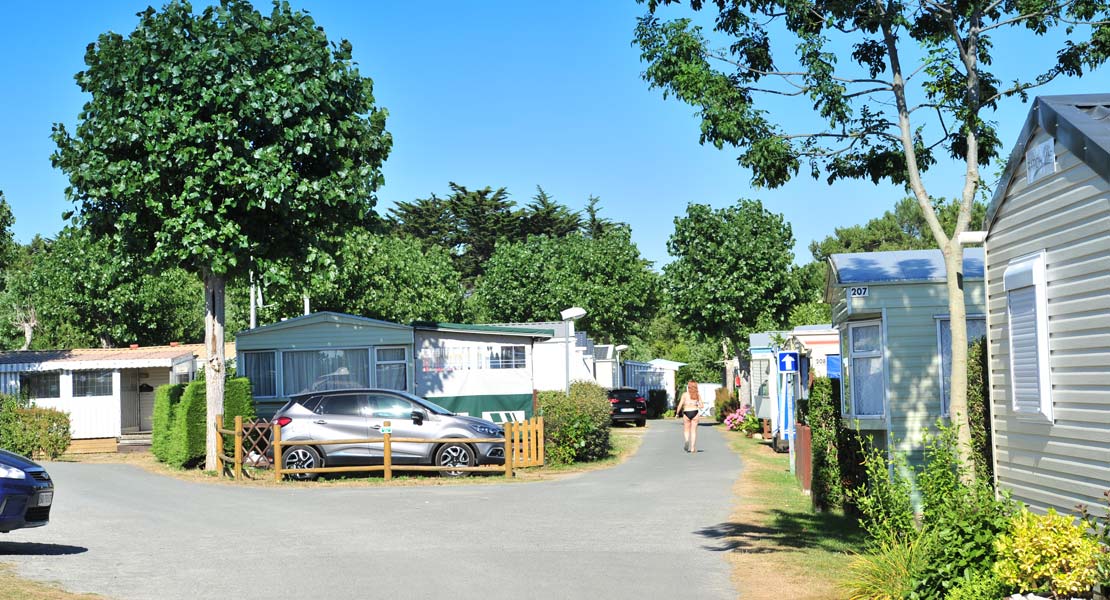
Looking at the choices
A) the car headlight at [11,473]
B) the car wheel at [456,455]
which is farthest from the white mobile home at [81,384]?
the car headlight at [11,473]

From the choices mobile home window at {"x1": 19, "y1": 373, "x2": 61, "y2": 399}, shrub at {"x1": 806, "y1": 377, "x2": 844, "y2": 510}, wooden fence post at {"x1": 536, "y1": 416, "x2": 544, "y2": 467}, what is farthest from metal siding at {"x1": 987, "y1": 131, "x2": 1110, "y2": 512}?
mobile home window at {"x1": 19, "y1": 373, "x2": 61, "y2": 399}

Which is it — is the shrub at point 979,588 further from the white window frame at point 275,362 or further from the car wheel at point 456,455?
the white window frame at point 275,362

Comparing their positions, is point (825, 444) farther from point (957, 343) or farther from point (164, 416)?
point (164, 416)

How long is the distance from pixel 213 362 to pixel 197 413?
4.80 ft

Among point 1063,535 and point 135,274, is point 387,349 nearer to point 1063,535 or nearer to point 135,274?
point 135,274

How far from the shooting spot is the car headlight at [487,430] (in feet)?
67.5

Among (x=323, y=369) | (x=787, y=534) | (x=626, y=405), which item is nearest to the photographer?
(x=787, y=534)

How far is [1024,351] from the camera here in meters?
9.69

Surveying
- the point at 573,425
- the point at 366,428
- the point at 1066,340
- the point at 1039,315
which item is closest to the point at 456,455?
the point at 366,428

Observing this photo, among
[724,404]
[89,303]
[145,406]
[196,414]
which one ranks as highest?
[89,303]

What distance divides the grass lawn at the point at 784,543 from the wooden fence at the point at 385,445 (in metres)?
4.17

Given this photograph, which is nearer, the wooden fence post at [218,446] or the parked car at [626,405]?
the wooden fence post at [218,446]

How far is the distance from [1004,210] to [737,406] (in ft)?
110

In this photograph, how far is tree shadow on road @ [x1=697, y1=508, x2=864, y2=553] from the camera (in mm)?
11942
